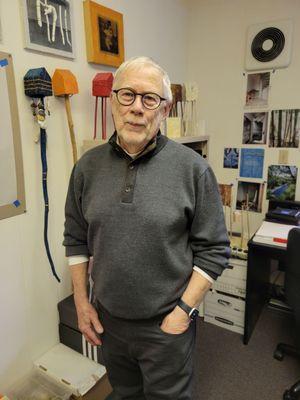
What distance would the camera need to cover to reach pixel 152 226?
37.4 inches

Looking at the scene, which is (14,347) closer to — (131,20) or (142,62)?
(142,62)

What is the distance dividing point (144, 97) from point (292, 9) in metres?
1.74

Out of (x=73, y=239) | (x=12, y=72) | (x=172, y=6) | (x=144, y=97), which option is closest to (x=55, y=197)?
(x=73, y=239)

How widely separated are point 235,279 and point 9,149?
1592mm

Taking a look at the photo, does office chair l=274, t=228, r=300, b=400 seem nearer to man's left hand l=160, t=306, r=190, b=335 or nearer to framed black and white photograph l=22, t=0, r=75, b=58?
man's left hand l=160, t=306, r=190, b=335

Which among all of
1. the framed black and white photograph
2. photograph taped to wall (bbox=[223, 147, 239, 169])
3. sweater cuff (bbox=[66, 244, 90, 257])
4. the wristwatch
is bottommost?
the wristwatch

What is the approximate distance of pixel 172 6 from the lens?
88.0 inches

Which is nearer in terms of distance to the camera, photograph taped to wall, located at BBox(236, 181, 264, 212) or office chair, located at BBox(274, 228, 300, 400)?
office chair, located at BBox(274, 228, 300, 400)

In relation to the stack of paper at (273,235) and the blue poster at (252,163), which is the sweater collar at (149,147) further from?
the blue poster at (252,163)

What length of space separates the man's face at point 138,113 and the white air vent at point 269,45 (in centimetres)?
154

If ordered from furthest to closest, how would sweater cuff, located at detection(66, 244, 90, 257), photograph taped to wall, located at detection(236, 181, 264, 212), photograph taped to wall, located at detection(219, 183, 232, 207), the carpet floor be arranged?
photograph taped to wall, located at detection(219, 183, 232, 207) → photograph taped to wall, located at detection(236, 181, 264, 212) → the carpet floor → sweater cuff, located at detection(66, 244, 90, 257)

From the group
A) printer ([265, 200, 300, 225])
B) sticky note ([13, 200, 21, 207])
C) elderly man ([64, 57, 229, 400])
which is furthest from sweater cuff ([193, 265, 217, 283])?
printer ([265, 200, 300, 225])

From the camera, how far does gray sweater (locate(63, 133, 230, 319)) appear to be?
3.16 ft

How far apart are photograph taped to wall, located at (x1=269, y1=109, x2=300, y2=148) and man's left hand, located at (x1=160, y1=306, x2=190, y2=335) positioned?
1671 mm
